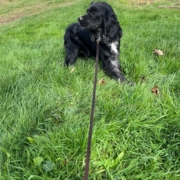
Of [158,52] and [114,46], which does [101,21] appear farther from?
[158,52]

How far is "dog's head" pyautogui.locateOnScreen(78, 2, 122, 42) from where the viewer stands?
3.26 metres

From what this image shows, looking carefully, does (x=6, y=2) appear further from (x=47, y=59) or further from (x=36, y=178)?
(x=36, y=178)

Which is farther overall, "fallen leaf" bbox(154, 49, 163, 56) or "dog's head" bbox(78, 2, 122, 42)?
"fallen leaf" bbox(154, 49, 163, 56)

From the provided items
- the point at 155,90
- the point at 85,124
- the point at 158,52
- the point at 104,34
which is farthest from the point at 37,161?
the point at 158,52

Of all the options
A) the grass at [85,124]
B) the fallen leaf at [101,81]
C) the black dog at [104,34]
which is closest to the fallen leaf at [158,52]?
the grass at [85,124]

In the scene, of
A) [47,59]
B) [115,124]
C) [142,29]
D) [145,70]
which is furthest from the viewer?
[142,29]

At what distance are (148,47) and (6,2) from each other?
72.7 ft

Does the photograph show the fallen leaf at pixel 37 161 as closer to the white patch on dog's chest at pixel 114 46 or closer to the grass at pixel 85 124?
the grass at pixel 85 124

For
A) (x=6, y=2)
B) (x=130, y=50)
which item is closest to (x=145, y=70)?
(x=130, y=50)

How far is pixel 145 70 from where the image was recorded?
3.16 m

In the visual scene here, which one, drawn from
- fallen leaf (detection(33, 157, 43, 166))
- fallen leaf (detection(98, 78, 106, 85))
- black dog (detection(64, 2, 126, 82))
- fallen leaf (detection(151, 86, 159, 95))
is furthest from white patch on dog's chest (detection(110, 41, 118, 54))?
fallen leaf (detection(33, 157, 43, 166))

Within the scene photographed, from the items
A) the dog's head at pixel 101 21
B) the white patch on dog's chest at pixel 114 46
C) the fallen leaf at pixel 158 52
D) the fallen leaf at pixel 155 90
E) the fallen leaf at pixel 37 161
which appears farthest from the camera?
the fallen leaf at pixel 158 52

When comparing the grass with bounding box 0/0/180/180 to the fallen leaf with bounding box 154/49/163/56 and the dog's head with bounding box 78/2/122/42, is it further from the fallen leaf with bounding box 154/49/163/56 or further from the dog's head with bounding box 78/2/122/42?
Answer: the dog's head with bounding box 78/2/122/42

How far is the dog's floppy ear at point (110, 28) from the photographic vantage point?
130 inches
